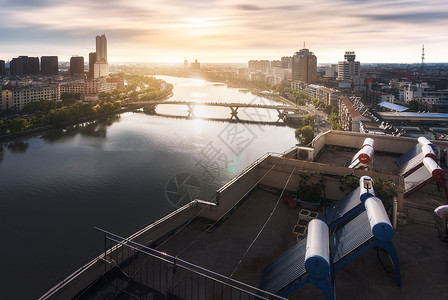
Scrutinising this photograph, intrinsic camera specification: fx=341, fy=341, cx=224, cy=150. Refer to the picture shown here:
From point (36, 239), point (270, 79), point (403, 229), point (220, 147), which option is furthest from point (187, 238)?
point (270, 79)

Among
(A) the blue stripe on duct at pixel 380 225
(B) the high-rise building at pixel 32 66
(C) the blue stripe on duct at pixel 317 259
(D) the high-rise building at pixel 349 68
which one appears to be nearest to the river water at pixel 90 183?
(C) the blue stripe on duct at pixel 317 259

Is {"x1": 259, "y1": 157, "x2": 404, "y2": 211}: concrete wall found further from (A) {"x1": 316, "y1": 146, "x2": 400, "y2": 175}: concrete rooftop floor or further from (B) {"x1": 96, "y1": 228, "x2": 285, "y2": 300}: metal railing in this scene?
(B) {"x1": 96, "y1": 228, "x2": 285, "y2": 300}: metal railing

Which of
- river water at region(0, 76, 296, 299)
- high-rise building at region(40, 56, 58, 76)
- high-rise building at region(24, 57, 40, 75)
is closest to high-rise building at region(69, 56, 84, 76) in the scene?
high-rise building at region(40, 56, 58, 76)

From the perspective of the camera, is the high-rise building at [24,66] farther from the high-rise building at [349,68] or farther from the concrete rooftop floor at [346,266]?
the concrete rooftop floor at [346,266]

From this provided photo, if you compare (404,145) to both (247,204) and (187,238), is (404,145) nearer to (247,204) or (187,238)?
(247,204)

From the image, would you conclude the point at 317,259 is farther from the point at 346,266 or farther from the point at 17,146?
the point at 17,146

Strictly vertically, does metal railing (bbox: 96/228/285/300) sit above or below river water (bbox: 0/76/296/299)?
above
